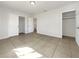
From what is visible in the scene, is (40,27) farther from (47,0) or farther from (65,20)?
(47,0)

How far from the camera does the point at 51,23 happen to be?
6152 mm

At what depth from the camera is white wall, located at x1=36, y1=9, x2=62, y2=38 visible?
5.39m

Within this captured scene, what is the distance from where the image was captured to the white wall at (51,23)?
5386mm

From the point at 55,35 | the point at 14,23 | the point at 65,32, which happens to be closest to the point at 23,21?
the point at 14,23

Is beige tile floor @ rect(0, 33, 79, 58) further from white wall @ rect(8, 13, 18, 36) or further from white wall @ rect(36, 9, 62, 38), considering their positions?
white wall @ rect(8, 13, 18, 36)

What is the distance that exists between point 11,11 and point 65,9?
4.58 m

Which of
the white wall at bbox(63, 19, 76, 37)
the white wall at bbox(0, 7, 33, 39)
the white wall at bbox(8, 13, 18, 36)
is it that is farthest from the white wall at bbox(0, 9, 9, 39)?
the white wall at bbox(63, 19, 76, 37)

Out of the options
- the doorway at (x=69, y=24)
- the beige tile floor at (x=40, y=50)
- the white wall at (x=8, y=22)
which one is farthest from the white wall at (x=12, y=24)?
the doorway at (x=69, y=24)

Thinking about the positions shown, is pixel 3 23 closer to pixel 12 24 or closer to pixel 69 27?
pixel 12 24

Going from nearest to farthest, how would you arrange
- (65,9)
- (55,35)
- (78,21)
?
(78,21) < (65,9) < (55,35)

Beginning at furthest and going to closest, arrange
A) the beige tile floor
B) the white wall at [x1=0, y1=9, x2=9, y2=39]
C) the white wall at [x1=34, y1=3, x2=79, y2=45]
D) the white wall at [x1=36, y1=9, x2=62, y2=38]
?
the white wall at [x1=36, y1=9, x2=62, y2=38] → the white wall at [x1=0, y1=9, x2=9, y2=39] → the white wall at [x1=34, y1=3, x2=79, y2=45] → the beige tile floor

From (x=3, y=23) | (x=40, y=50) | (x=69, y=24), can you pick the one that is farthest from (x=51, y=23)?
(x=3, y=23)

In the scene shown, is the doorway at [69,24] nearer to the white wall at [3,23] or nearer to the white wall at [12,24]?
the white wall at [12,24]

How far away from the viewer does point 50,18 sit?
→ 625cm
